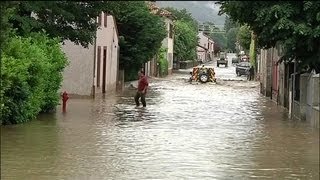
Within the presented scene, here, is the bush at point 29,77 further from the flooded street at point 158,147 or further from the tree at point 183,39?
the tree at point 183,39

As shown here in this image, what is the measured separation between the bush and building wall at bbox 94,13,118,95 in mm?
11450

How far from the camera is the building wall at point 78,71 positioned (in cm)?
3173

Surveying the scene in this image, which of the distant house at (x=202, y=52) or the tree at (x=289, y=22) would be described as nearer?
the tree at (x=289, y=22)

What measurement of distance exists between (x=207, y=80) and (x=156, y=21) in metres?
13.3

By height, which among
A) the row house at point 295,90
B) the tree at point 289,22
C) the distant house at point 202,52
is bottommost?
the row house at point 295,90

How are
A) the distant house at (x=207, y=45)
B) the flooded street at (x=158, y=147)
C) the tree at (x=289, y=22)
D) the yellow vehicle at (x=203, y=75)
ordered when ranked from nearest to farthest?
1. the flooded street at (x=158, y=147)
2. the tree at (x=289, y=22)
3. the yellow vehicle at (x=203, y=75)
4. the distant house at (x=207, y=45)

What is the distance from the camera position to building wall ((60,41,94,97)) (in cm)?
3173

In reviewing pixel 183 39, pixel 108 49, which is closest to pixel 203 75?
pixel 108 49

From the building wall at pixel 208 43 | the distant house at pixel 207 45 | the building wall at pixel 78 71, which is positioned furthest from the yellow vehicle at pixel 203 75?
the distant house at pixel 207 45

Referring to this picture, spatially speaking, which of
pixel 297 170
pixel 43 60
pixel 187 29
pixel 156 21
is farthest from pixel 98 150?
pixel 187 29

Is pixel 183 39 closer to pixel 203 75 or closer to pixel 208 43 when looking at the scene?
pixel 203 75

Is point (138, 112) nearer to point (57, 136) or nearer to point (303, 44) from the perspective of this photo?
point (303, 44)

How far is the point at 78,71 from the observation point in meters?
31.9

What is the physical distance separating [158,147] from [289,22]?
7094 millimetres
